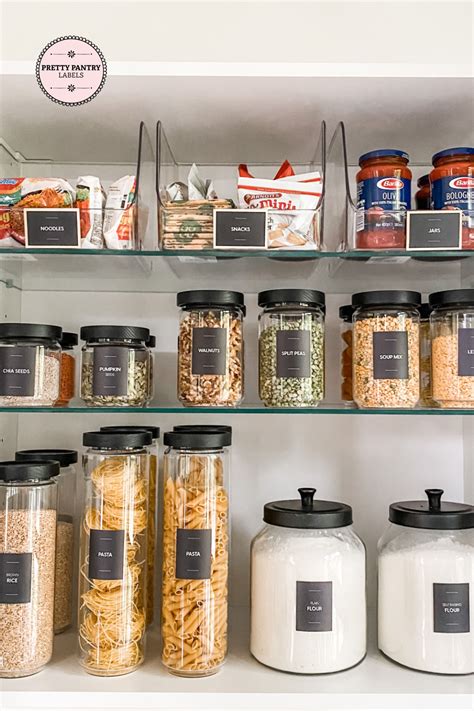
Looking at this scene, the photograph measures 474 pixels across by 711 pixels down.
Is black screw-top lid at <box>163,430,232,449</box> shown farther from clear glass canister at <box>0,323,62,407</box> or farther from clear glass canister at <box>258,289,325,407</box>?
clear glass canister at <box>0,323,62,407</box>

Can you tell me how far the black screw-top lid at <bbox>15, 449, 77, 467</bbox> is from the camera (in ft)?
3.82

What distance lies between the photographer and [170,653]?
3.29 ft

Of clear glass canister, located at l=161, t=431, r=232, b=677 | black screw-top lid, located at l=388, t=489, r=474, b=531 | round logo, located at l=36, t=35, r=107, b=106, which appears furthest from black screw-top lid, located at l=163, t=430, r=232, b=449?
round logo, located at l=36, t=35, r=107, b=106

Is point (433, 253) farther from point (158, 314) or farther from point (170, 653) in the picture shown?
point (170, 653)

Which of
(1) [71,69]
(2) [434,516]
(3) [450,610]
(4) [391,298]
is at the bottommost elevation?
(3) [450,610]

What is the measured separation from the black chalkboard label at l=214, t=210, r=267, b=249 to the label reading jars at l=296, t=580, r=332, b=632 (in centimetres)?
56

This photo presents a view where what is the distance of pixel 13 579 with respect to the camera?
3.20 feet

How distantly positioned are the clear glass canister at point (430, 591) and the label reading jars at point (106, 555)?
458 mm

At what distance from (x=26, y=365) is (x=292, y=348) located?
17.6 inches

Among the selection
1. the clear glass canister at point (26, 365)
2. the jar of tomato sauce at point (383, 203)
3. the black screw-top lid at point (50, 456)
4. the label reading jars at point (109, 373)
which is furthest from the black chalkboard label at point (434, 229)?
the black screw-top lid at point (50, 456)

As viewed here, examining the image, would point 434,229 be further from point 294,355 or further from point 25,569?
point 25,569

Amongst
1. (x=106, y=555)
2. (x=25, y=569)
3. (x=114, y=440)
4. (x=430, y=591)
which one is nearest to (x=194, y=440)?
(x=114, y=440)

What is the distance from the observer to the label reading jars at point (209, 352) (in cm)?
104

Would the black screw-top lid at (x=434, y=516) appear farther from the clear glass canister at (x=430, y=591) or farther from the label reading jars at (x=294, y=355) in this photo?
the label reading jars at (x=294, y=355)
